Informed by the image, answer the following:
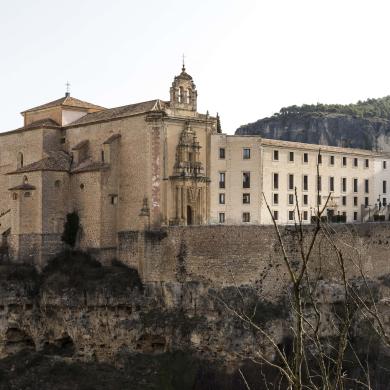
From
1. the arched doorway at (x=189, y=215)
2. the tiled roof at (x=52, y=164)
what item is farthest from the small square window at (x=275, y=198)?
the tiled roof at (x=52, y=164)

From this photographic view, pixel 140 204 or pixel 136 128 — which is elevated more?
pixel 136 128

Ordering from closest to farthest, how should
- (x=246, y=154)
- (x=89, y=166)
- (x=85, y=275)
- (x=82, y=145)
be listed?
(x=85, y=275) < (x=89, y=166) < (x=246, y=154) < (x=82, y=145)

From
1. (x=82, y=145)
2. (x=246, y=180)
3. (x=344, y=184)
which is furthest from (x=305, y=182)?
(x=82, y=145)

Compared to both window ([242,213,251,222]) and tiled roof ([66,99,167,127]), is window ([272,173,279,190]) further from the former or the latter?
tiled roof ([66,99,167,127])

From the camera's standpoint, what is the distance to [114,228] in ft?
155

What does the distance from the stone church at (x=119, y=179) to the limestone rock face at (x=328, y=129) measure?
45.1 meters

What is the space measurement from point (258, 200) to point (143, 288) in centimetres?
836

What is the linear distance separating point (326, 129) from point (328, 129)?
0.23m

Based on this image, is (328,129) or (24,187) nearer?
(24,187)

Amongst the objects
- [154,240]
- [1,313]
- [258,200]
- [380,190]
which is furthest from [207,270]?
[380,190]

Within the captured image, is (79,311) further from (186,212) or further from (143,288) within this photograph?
(186,212)

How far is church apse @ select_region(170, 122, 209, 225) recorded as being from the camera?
4650cm

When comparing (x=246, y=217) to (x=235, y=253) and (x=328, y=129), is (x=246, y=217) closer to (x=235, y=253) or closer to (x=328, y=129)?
(x=235, y=253)

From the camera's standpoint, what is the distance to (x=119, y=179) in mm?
47562
